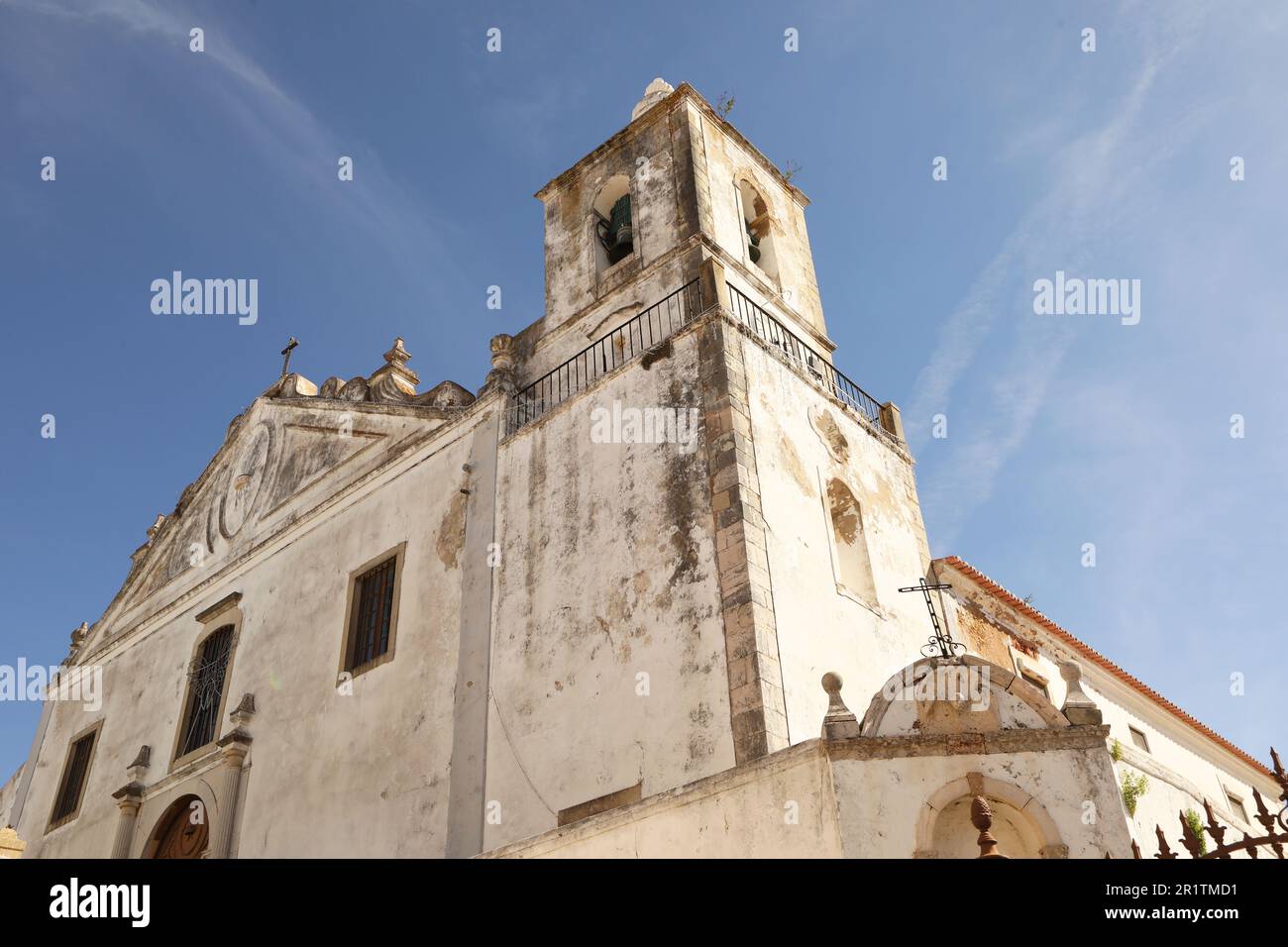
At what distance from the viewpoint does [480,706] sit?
426 inches

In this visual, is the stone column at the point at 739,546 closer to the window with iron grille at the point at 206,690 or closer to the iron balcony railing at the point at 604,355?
the iron balcony railing at the point at 604,355

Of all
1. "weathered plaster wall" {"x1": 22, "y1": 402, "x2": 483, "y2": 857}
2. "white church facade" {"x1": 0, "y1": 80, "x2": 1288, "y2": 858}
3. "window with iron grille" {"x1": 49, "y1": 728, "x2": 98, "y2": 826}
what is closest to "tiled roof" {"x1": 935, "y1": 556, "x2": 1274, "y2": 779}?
"white church facade" {"x1": 0, "y1": 80, "x2": 1288, "y2": 858}

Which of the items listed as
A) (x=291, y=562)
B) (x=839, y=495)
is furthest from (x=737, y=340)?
(x=291, y=562)

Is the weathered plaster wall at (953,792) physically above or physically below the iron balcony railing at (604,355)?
below

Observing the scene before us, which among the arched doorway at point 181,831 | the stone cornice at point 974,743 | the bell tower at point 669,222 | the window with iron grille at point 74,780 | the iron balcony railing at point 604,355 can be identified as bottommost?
the stone cornice at point 974,743

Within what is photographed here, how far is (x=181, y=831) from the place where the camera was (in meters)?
13.6

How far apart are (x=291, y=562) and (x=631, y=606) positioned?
6.61 metres

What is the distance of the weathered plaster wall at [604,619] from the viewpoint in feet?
30.5

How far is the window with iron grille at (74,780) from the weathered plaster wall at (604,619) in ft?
29.5

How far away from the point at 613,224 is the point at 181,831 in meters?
9.77

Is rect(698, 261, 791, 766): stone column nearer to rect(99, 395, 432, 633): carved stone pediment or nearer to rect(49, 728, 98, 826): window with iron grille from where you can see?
rect(99, 395, 432, 633): carved stone pediment

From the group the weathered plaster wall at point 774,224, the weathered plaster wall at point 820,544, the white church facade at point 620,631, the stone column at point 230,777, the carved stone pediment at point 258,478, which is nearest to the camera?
the white church facade at point 620,631

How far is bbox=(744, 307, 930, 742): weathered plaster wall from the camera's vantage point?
383 inches

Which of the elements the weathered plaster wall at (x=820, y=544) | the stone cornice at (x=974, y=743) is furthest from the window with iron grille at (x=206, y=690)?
the stone cornice at (x=974, y=743)
